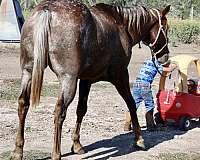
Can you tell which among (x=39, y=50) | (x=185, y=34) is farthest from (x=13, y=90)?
(x=185, y=34)

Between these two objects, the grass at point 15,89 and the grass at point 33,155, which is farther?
the grass at point 15,89

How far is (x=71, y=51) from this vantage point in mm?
5285

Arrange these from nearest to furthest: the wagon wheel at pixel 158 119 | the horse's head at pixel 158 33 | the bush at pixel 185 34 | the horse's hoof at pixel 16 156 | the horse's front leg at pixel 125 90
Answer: the horse's hoof at pixel 16 156
the horse's front leg at pixel 125 90
the horse's head at pixel 158 33
the wagon wheel at pixel 158 119
the bush at pixel 185 34

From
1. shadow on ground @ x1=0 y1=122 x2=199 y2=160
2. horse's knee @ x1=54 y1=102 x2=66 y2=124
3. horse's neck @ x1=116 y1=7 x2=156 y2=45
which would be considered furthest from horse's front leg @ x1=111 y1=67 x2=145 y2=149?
horse's knee @ x1=54 y1=102 x2=66 y2=124

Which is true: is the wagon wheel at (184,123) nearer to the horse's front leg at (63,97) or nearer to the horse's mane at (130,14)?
the horse's mane at (130,14)

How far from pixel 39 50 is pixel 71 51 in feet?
1.17

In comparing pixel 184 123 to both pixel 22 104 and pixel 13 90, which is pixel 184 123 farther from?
pixel 13 90

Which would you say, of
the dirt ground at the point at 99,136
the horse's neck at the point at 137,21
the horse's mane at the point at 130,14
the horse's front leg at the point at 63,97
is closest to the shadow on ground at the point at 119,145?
the dirt ground at the point at 99,136

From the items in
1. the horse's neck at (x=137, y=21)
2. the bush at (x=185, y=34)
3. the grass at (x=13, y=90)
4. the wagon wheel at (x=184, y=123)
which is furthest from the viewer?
the bush at (x=185, y=34)

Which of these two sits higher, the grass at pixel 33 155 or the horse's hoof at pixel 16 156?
the horse's hoof at pixel 16 156

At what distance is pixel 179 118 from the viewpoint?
7953 mm

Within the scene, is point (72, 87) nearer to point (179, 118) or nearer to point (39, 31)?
point (39, 31)

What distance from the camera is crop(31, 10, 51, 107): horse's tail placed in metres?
5.16

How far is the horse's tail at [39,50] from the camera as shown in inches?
203
